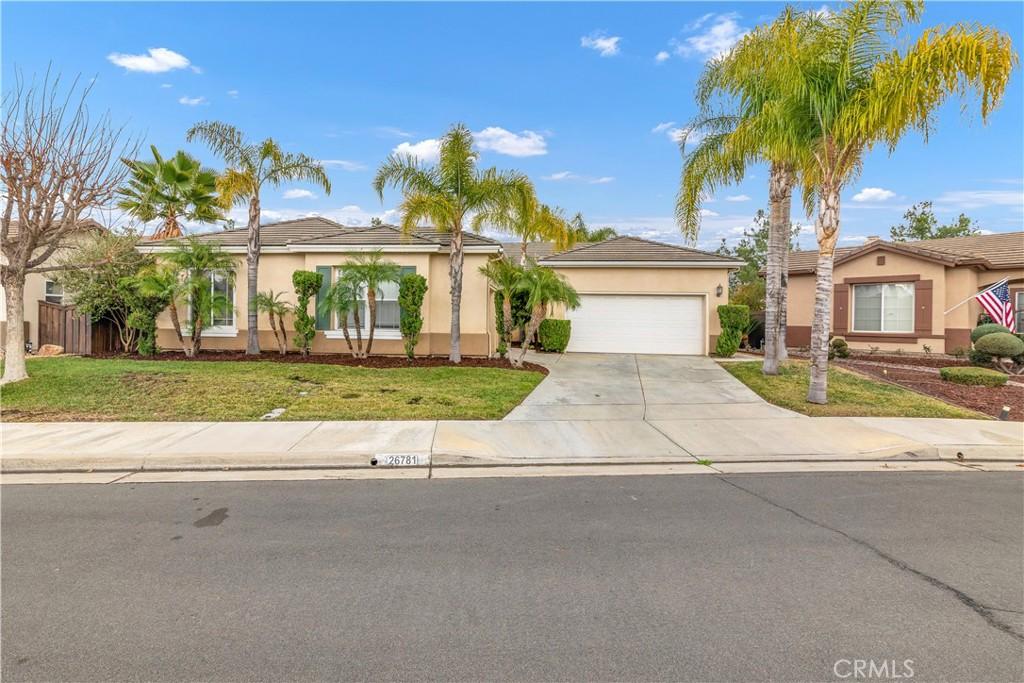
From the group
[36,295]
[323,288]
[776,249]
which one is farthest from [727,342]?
[36,295]

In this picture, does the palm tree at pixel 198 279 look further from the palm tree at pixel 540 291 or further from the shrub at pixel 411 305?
the palm tree at pixel 540 291

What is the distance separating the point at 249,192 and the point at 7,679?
523 inches

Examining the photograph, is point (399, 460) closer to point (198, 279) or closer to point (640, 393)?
point (640, 393)

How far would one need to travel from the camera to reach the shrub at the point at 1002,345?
14.9m

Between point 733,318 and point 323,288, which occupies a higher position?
point 323,288

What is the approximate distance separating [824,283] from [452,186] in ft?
28.3

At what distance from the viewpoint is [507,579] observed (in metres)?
3.89

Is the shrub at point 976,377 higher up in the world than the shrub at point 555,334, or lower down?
lower down

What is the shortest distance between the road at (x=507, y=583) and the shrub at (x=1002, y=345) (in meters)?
12.2

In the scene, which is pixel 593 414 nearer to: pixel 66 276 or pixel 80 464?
pixel 80 464

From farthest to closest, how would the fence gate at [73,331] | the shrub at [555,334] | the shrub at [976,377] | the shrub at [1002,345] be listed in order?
the shrub at [555,334] < the fence gate at [73,331] < the shrub at [1002,345] < the shrub at [976,377]

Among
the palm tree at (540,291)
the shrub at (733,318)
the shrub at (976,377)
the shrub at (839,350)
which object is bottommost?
the shrub at (976,377)

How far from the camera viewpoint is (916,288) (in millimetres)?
19266

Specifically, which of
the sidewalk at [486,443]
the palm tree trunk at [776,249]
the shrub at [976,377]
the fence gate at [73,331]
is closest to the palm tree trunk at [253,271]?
the fence gate at [73,331]
